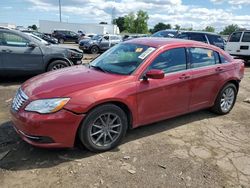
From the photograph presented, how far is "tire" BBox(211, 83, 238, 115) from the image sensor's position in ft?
19.1

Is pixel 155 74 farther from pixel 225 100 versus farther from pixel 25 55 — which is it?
pixel 25 55

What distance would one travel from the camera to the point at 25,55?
27.8 ft

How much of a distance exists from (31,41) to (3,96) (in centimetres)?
230

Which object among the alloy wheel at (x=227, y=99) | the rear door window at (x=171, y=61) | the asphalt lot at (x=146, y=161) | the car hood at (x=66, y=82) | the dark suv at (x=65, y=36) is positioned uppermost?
the rear door window at (x=171, y=61)

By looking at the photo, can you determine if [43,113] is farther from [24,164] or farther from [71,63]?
[71,63]

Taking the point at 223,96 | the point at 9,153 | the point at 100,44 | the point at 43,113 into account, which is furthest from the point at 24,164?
the point at 100,44

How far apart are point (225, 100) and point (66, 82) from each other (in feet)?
11.4

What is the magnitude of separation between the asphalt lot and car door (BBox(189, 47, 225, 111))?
20.6 inches

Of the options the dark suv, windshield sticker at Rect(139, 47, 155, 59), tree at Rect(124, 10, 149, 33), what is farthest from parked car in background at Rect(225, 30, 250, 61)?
tree at Rect(124, 10, 149, 33)

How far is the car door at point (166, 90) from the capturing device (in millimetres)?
4445

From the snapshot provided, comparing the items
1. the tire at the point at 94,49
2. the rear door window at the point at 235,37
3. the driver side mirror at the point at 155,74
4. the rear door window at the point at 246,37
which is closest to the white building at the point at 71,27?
the tire at the point at 94,49

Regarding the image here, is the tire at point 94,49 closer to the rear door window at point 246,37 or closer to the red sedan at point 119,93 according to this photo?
the rear door window at point 246,37

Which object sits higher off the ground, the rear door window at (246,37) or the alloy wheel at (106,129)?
the rear door window at (246,37)

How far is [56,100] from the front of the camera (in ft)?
12.3
